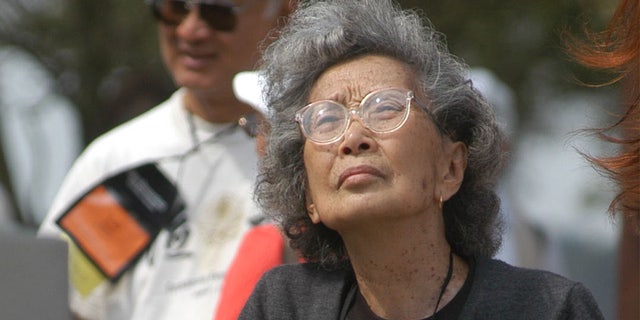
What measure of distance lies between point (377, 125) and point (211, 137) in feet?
6.01

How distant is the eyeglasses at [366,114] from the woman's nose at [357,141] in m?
0.01

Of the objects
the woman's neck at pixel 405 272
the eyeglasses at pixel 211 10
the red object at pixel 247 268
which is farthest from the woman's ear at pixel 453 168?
the eyeglasses at pixel 211 10

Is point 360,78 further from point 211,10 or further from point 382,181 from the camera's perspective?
point 211,10

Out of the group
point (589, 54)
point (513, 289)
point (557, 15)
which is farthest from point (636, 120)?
point (557, 15)

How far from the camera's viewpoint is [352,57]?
13.7ft

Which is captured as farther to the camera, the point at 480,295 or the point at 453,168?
the point at 453,168

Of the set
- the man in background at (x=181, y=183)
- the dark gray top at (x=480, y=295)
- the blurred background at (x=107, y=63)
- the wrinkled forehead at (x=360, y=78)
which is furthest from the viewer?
the blurred background at (x=107, y=63)

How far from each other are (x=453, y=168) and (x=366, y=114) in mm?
283

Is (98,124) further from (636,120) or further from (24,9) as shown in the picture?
(636,120)

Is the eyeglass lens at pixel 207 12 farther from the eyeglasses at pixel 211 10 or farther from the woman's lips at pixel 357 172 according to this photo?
the woman's lips at pixel 357 172

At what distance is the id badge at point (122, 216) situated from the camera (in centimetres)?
562

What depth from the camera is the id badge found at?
562cm

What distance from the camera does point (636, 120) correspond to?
13.3 ft

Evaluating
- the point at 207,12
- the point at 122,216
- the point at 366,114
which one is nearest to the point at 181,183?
the point at 122,216
